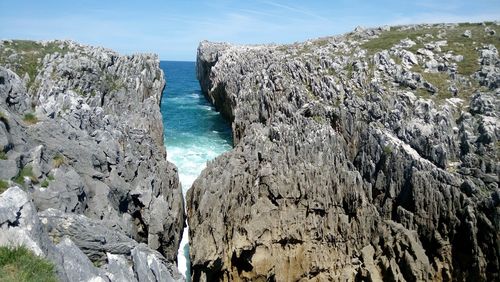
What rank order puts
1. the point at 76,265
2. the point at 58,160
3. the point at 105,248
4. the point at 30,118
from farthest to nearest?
1. the point at 30,118
2. the point at 58,160
3. the point at 105,248
4. the point at 76,265

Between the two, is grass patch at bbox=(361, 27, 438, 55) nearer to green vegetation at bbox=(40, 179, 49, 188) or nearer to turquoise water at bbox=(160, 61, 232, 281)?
turquoise water at bbox=(160, 61, 232, 281)

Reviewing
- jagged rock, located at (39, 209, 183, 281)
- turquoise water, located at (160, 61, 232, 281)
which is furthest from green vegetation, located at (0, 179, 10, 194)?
turquoise water, located at (160, 61, 232, 281)

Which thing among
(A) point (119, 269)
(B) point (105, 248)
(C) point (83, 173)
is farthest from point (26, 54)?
(A) point (119, 269)

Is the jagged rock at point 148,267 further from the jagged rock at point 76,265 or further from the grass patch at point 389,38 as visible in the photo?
the grass patch at point 389,38

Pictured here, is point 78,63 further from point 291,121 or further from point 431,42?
point 431,42

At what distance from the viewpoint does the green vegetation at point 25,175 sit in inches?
757

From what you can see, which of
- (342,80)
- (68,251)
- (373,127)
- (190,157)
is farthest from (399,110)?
(68,251)

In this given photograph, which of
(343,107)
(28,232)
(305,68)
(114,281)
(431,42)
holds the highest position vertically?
(431,42)

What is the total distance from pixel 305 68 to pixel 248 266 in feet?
89.4

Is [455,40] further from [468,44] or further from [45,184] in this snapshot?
[45,184]

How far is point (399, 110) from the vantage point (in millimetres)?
40406

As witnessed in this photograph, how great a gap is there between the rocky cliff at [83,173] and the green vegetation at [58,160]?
0.17ft

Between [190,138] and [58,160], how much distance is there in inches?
1791

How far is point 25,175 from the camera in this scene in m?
20.0
